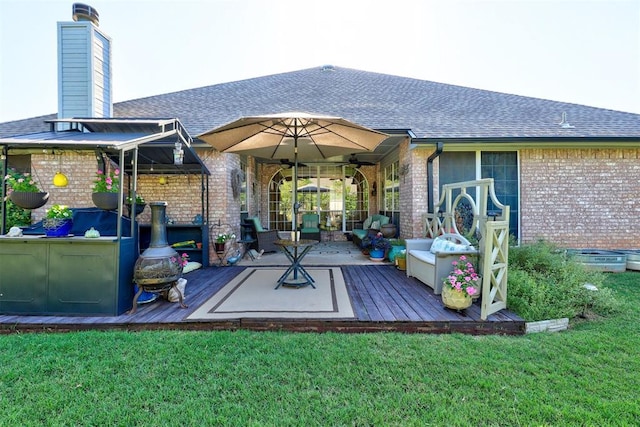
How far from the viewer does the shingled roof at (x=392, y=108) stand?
19.6ft

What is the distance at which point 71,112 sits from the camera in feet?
19.4

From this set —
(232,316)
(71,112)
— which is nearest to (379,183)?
(232,316)

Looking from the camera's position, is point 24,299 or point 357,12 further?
point 357,12

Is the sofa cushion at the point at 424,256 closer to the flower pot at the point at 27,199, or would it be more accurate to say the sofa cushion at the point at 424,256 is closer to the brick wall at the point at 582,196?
the brick wall at the point at 582,196

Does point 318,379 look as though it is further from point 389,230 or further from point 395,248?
point 389,230

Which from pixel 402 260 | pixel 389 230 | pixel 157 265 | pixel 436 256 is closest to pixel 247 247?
pixel 389 230

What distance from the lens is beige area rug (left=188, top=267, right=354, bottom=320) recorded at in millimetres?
3105

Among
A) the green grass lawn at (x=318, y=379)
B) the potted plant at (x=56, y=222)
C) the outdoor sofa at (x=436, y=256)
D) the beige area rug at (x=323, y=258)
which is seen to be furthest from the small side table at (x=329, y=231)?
the potted plant at (x=56, y=222)

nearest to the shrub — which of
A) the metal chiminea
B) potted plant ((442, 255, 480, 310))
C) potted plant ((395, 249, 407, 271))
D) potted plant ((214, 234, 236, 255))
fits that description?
potted plant ((442, 255, 480, 310))

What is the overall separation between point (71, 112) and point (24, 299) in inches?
182

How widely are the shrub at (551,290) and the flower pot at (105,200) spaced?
16.0ft

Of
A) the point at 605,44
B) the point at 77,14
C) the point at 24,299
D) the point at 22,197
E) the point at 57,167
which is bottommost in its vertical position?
the point at 24,299

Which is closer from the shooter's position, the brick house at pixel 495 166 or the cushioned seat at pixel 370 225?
the brick house at pixel 495 166

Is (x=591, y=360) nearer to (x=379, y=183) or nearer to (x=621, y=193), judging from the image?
(x=621, y=193)
